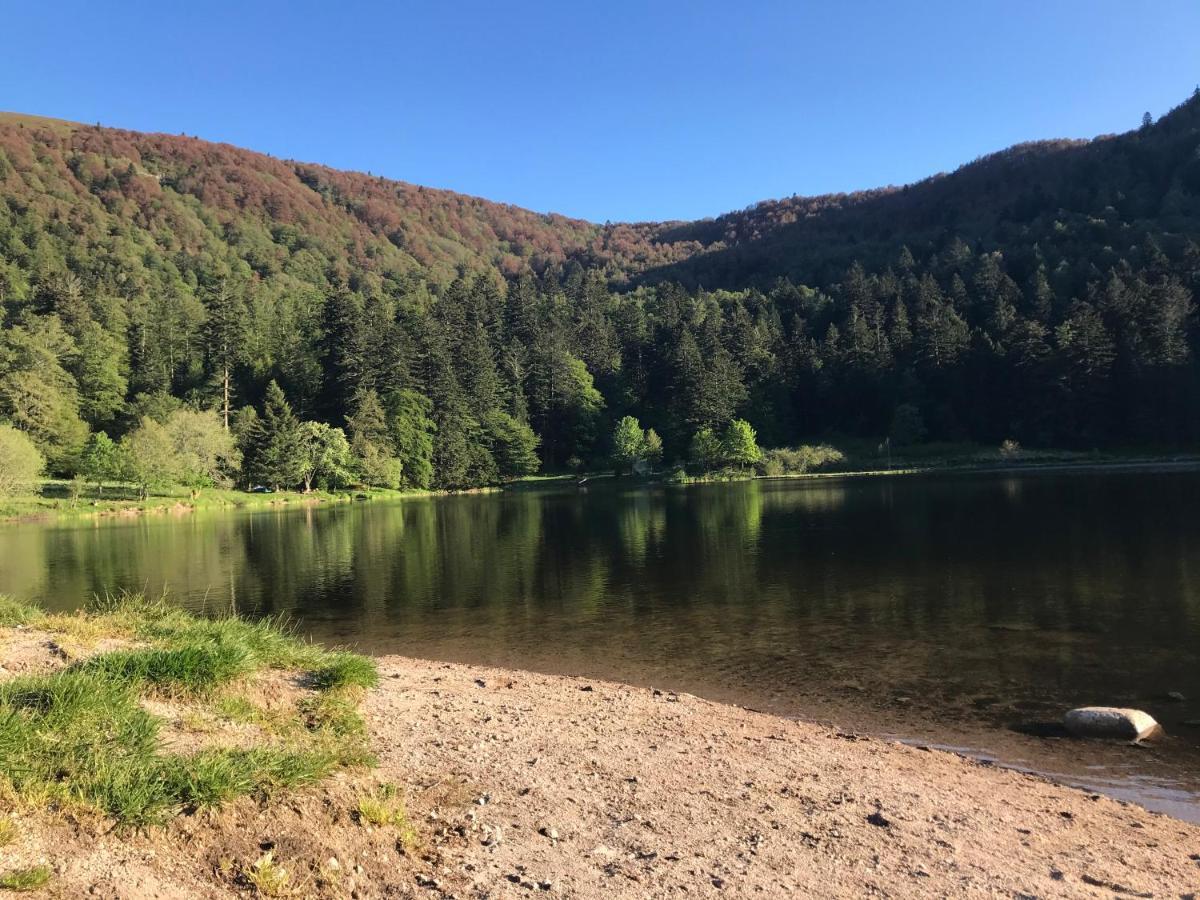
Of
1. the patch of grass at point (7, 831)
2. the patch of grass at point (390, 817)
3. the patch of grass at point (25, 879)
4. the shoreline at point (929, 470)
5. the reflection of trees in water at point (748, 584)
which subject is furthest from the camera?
Answer: the shoreline at point (929, 470)

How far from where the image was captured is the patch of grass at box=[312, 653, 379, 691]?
37.0 ft

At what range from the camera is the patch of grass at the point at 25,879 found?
15.6 feet

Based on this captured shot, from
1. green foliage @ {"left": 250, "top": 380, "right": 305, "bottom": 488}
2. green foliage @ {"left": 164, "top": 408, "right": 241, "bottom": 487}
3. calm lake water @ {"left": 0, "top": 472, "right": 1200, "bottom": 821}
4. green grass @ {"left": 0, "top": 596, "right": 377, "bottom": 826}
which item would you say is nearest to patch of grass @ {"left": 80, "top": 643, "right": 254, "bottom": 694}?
green grass @ {"left": 0, "top": 596, "right": 377, "bottom": 826}

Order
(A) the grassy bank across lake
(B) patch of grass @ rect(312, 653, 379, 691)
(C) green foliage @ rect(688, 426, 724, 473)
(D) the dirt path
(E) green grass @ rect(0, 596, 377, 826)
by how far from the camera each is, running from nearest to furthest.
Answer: (E) green grass @ rect(0, 596, 377, 826) < (D) the dirt path < (B) patch of grass @ rect(312, 653, 379, 691) < (A) the grassy bank across lake < (C) green foliage @ rect(688, 426, 724, 473)

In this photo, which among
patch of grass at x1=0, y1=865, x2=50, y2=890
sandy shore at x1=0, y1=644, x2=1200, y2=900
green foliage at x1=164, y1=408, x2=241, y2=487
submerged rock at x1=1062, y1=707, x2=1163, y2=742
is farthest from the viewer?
green foliage at x1=164, y1=408, x2=241, y2=487

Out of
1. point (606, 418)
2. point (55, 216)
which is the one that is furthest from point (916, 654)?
point (55, 216)

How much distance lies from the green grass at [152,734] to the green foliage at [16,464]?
66.0 metres

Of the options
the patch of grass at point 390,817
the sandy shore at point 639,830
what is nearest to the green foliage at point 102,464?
the sandy shore at point 639,830

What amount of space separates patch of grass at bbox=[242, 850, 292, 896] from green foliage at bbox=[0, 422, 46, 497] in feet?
239

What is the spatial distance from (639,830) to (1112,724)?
7.99 meters

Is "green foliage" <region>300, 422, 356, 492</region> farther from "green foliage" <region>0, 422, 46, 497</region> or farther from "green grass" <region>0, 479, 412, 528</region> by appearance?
"green foliage" <region>0, 422, 46, 497</region>

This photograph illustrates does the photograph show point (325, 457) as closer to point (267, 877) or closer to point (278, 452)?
point (278, 452)

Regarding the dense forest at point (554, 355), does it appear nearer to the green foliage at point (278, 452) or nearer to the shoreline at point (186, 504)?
the green foliage at point (278, 452)

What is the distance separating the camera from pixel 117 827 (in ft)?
18.6
